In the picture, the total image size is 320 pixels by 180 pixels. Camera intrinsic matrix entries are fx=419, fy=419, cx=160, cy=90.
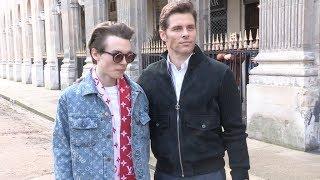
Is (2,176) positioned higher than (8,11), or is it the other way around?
Result: (8,11)

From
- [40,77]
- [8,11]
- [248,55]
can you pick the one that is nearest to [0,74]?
[8,11]

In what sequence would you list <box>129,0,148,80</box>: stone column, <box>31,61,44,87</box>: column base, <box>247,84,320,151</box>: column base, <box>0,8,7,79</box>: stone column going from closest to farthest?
<box>247,84,320,151</box>: column base
<box>129,0,148,80</box>: stone column
<box>31,61,44,87</box>: column base
<box>0,8,7,79</box>: stone column

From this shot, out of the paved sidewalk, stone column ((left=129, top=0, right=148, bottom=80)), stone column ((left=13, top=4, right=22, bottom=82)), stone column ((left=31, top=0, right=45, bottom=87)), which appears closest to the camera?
the paved sidewalk

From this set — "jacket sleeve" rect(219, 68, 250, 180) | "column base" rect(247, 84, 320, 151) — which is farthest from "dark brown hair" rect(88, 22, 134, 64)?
"column base" rect(247, 84, 320, 151)

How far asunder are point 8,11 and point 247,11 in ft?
A: 71.5

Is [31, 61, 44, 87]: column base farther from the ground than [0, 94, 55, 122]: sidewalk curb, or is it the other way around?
[31, 61, 44, 87]: column base

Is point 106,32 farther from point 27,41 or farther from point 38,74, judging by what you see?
point 27,41

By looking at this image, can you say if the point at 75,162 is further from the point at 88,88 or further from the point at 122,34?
the point at 122,34

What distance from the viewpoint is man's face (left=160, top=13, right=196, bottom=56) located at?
2352 millimetres

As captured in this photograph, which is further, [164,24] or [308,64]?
[308,64]

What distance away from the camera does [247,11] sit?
12883 millimetres

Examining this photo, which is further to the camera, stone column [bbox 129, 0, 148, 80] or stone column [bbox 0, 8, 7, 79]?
stone column [bbox 0, 8, 7, 79]

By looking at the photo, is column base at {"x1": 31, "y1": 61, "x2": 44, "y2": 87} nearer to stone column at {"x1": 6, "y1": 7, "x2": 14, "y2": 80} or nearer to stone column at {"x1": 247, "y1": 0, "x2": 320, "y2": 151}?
stone column at {"x1": 6, "y1": 7, "x2": 14, "y2": 80}

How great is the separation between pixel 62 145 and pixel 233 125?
0.97m
